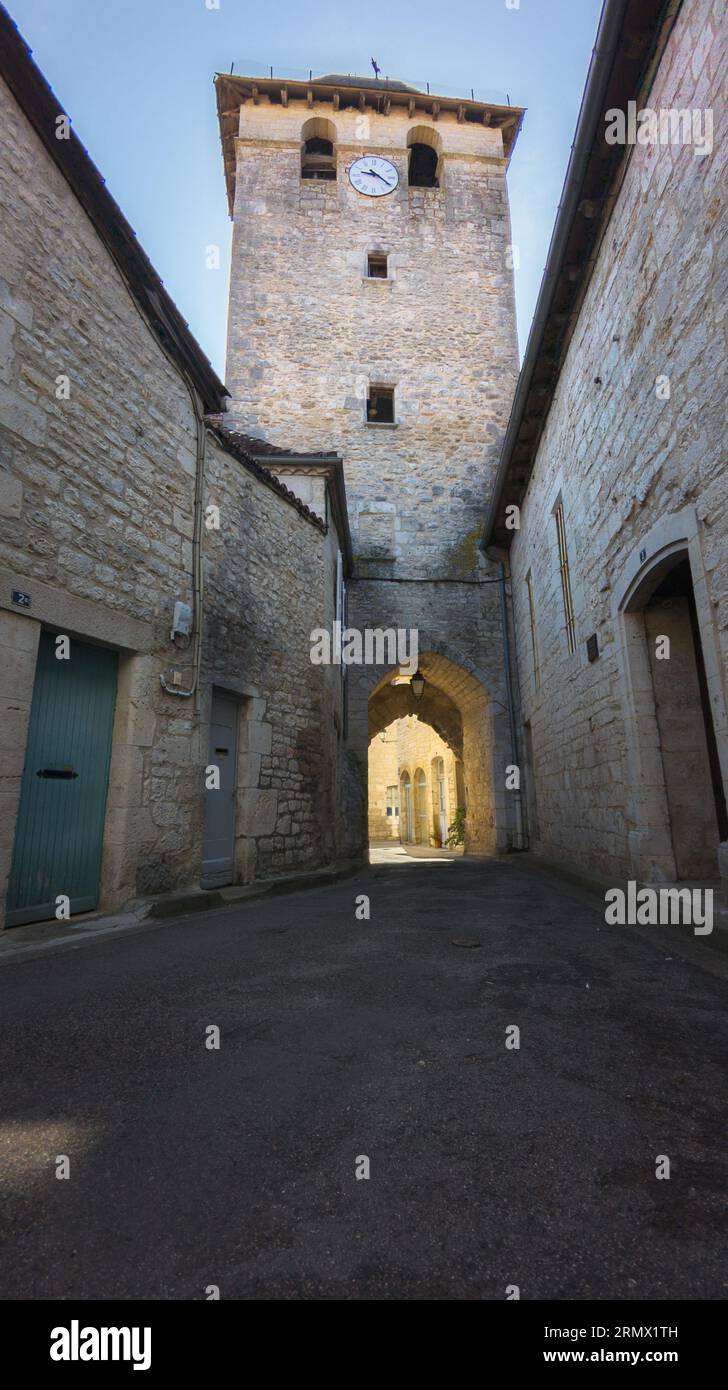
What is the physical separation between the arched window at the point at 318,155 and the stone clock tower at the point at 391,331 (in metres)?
0.04

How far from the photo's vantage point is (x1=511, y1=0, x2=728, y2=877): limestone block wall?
12.0 ft

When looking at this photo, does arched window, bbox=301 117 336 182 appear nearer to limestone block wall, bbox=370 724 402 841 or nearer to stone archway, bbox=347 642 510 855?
stone archway, bbox=347 642 510 855

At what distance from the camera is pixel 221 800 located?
20.7ft

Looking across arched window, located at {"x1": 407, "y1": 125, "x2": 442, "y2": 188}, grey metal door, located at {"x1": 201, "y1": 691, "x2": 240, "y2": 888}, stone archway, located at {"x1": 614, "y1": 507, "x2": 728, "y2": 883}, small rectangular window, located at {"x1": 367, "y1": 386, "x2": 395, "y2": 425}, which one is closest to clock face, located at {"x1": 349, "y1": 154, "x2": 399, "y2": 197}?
arched window, located at {"x1": 407, "y1": 125, "x2": 442, "y2": 188}

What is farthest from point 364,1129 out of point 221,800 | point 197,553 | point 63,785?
point 197,553

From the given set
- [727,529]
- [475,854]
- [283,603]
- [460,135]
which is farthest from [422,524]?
[460,135]

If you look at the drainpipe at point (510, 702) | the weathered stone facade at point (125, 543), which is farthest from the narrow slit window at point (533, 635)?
the weathered stone facade at point (125, 543)

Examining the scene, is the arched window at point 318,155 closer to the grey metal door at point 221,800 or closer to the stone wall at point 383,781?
the grey metal door at point 221,800

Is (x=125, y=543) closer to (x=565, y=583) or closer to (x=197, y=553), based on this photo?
(x=197, y=553)

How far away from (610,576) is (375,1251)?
5628 millimetres

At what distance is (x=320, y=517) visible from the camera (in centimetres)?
874

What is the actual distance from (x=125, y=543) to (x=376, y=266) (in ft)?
44.0

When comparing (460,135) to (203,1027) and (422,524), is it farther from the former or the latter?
(203,1027)
